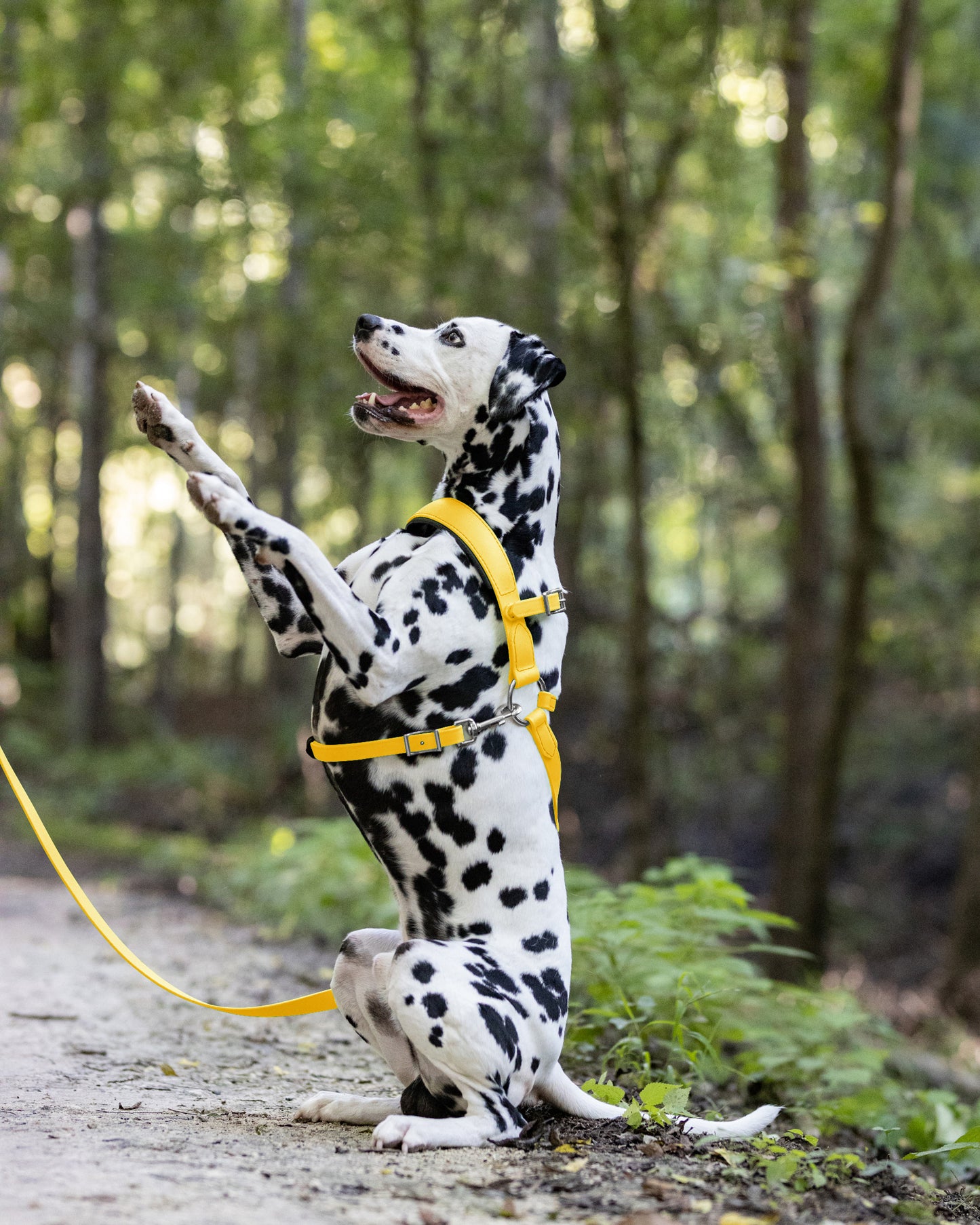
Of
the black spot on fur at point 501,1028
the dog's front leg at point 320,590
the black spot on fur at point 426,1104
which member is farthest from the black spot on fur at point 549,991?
the dog's front leg at point 320,590

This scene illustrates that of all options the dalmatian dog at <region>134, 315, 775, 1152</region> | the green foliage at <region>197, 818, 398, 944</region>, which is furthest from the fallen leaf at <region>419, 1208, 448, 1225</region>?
the green foliage at <region>197, 818, 398, 944</region>

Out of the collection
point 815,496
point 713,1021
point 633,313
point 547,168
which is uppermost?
point 547,168

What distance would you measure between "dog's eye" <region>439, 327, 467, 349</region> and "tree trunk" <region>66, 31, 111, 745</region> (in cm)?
1593

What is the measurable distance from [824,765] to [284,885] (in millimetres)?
4666

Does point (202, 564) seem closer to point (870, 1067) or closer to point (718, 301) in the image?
point (718, 301)

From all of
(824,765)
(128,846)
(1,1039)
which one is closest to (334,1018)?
(1,1039)

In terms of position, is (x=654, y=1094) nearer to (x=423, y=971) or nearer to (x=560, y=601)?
(x=423, y=971)

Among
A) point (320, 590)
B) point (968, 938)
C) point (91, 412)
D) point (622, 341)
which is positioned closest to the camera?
point (320, 590)

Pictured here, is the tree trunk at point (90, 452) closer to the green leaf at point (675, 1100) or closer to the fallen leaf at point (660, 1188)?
the green leaf at point (675, 1100)

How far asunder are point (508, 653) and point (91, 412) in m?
18.2

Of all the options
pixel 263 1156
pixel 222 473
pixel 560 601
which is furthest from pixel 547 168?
pixel 263 1156

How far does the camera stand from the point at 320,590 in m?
3.17

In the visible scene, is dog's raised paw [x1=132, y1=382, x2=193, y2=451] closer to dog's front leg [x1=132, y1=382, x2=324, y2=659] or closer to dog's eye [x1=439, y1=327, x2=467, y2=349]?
dog's front leg [x1=132, y1=382, x2=324, y2=659]

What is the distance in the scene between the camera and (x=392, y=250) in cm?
1326
